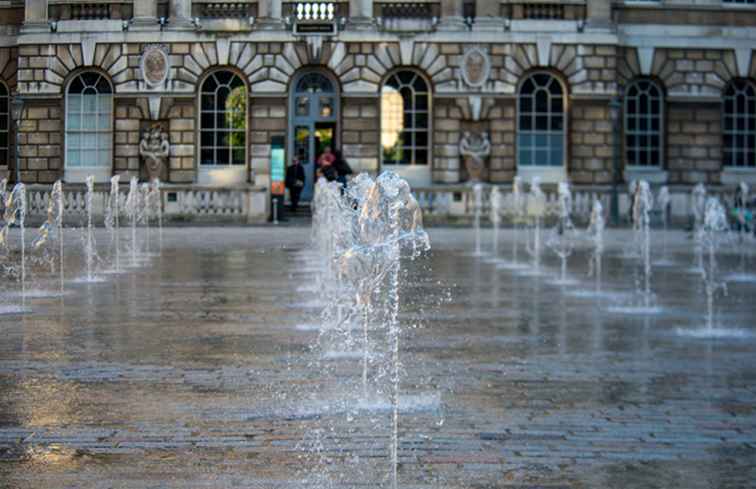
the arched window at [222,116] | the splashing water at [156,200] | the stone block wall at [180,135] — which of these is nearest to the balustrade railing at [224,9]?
the arched window at [222,116]

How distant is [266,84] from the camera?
39.3 metres

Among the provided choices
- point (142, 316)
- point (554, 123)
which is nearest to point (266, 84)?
point (554, 123)

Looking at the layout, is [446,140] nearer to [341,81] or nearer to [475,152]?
[475,152]

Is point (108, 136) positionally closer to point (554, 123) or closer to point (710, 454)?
point (554, 123)

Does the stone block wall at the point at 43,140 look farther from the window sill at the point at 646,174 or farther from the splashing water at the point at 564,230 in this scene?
the window sill at the point at 646,174

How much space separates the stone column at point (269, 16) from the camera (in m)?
39.1

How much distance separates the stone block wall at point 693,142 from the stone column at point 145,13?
1522 centimetres

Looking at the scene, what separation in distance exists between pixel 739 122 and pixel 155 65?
17319 millimetres

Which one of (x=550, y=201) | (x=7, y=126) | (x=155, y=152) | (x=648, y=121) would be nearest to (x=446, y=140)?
(x=550, y=201)

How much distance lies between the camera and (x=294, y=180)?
127 ft

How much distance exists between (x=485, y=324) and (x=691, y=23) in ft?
91.9

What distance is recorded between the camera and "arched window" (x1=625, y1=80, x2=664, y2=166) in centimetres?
4119

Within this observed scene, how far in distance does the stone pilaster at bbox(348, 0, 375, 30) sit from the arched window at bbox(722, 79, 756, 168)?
36.0 feet

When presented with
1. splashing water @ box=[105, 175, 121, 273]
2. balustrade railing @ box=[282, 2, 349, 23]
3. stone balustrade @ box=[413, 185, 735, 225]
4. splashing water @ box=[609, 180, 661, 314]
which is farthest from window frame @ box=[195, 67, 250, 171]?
splashing water @ box=[609, 180, 661, 314]
